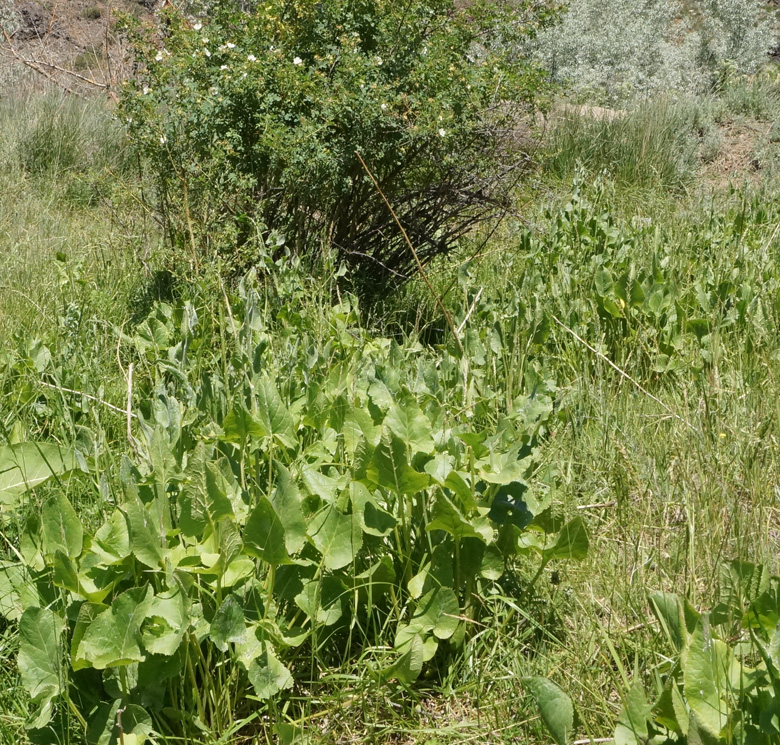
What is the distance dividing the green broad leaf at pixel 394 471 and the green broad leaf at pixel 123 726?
1.88 ft

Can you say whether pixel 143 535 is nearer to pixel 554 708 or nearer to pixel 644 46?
pixel 554 708


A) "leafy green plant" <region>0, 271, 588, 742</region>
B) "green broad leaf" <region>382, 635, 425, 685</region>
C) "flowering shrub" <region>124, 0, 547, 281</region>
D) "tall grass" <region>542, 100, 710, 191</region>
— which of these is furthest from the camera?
"tall grass" <region>542, 100, 710, 191</region>

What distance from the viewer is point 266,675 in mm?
1510

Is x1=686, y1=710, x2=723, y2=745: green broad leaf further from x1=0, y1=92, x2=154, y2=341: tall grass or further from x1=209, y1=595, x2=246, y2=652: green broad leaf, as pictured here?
x1=0, y1=92, x2=154, y2=341: tall grass

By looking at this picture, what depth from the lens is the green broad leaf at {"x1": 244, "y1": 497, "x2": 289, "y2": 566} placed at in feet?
4.92

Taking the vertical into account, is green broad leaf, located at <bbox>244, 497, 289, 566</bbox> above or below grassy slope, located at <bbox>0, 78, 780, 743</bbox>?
above

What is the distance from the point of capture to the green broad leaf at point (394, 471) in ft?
5.36

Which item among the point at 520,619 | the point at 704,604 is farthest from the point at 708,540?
the point at 520,619

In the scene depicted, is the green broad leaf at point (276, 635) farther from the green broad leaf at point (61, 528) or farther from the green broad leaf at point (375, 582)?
the green broad leaf at point (61, 528)

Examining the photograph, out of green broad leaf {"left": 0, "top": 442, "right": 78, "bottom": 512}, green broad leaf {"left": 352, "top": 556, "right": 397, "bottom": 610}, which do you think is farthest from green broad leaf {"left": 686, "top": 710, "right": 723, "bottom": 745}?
green broad leaf {"left": 0, "top": 442, "right": 78, "bottom": 512}

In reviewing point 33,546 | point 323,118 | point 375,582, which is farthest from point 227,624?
point 323,118

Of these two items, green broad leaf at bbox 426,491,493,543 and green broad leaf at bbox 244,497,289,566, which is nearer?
green broad leaf at bbox 244,497,289,566

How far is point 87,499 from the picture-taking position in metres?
2.23

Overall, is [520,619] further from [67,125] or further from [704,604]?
[67,125]
